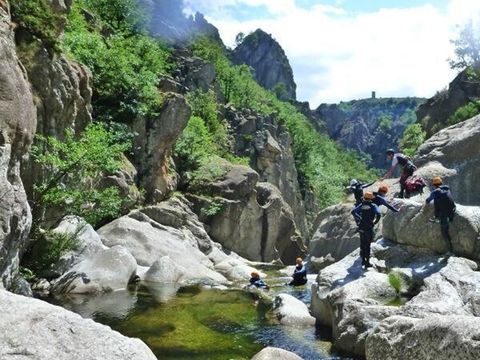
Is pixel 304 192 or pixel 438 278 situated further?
pixel 304 192

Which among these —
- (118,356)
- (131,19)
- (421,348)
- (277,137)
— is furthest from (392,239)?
(277,137)

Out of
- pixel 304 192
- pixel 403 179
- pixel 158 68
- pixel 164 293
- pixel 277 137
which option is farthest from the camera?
pixel 304 192

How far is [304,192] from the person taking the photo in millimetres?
95375

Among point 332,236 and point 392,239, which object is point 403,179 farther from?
point 332,236

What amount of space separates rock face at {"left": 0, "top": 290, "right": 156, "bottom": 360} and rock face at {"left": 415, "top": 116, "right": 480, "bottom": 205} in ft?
68.7

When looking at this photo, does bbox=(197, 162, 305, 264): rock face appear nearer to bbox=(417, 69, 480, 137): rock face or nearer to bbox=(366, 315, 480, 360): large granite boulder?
bbox=(366, 315, 480, 360): large granite boulder

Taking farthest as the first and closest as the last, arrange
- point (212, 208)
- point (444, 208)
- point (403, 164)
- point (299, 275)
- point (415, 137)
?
point (415, 137), point (212, 208), point (299, 275), point (403, 164), point (444, 208)

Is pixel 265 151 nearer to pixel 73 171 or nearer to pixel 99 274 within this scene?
pixel 73 171

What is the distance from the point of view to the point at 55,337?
7.17m

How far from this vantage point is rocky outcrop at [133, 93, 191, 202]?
41.0 meters

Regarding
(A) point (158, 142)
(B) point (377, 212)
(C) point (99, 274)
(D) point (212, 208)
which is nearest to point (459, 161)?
(B) point (377, 212)

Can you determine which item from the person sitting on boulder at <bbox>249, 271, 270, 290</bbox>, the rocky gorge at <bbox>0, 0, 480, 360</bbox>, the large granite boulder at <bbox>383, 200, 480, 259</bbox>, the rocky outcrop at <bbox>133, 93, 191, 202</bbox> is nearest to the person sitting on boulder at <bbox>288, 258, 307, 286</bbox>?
the rocky gorge at <bbox>0, 0, 480, 360</bbox>

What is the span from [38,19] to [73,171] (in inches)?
287

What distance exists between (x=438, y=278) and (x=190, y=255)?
19.9m
